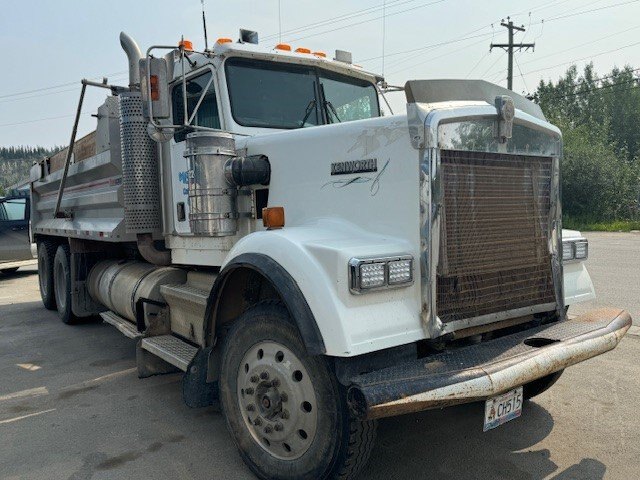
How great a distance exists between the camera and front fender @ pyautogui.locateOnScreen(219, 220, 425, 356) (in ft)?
8.44

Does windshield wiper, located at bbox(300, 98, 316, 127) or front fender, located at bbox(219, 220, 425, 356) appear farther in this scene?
windshield wiper, located at bbox(300, 98, 316, 127)

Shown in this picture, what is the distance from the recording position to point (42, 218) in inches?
347

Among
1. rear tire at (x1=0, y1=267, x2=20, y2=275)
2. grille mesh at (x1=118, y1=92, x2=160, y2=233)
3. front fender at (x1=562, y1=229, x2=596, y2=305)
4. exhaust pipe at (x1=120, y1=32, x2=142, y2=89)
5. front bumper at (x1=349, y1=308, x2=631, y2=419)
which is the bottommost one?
rear tire at (x1=0, y1=267, x2=20, y2=275)

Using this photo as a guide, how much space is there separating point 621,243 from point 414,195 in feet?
→ 54.5

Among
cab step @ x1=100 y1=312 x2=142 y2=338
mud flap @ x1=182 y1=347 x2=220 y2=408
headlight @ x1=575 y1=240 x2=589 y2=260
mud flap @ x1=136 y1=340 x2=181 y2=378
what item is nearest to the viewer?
mud flap @ x1=182 y1=347 x2=220 y2=408

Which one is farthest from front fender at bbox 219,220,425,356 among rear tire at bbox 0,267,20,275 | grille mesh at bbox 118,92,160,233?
→ rear tire at bbox 0,267,20,275

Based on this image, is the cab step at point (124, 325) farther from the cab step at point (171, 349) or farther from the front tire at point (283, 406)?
the front tire at point (283, 406)

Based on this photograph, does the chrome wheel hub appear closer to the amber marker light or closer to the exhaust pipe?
the amber marker light

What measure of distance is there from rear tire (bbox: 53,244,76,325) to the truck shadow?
16.8 ft

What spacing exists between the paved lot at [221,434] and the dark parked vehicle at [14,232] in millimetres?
8146

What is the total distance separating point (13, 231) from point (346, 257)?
12.3 m

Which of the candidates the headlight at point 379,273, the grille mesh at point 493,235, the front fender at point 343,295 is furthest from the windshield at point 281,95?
the headlight at point 379,273

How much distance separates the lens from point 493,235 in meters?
3.20

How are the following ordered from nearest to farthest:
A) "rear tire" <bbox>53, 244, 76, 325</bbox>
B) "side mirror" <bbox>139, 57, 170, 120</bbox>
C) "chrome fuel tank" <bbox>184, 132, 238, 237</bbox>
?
"side mirror" <bbox>139, 57, 170, 120</bbox>
"chrome fuel tank" <bbox>184, 132, 238, 237</bbox>
"rear tire" <bbox>53, 244, 76, 325</bbox>
